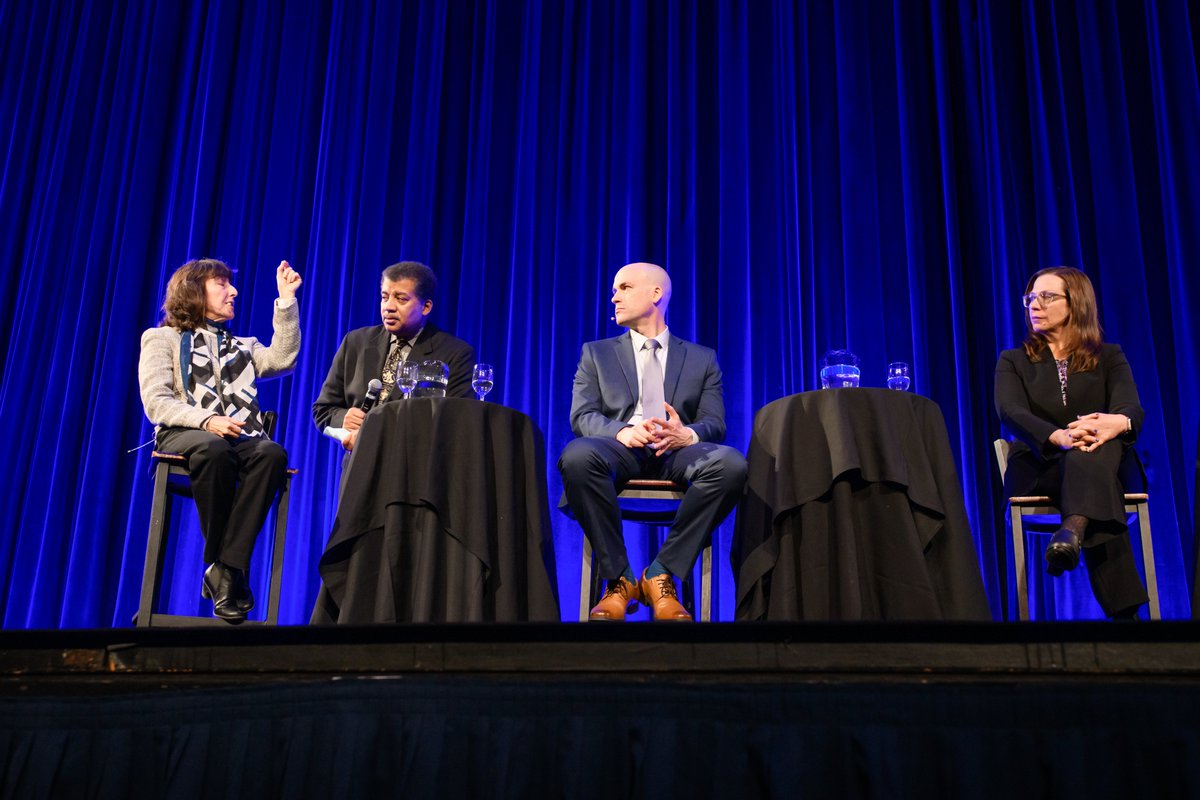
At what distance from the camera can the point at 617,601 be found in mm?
2691

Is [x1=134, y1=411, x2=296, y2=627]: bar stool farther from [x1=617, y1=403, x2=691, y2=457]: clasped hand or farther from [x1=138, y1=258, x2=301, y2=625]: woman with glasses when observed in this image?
[x1=617, y1=403, x2=691, y2=457]: clasped hand

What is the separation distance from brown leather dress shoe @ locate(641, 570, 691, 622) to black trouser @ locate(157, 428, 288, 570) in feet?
3.53

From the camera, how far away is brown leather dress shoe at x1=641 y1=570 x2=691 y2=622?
8.75ft

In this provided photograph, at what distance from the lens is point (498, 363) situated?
4441 mm

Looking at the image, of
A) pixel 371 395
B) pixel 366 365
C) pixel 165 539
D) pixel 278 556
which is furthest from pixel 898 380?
pixel 165 539

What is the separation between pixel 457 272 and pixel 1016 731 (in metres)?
Result: 3.49

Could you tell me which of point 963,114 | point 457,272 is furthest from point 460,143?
point 963,114

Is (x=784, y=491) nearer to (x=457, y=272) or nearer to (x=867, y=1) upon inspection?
(x=457, y=272)

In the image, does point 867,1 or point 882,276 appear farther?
point 867,1

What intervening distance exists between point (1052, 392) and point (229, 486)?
227cm

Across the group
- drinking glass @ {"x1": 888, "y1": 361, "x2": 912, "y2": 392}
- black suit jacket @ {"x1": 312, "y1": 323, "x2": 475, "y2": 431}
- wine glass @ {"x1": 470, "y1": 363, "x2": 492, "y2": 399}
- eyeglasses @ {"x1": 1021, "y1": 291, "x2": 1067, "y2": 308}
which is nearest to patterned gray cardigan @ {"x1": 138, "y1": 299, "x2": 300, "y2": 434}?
black suit jacket @ {"x1": 312, "y1": 323, "x2": 475, "y2": 431}

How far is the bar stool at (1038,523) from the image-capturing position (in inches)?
117

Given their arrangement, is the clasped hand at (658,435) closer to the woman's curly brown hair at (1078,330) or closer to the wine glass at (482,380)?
the wine glass at (482,380)

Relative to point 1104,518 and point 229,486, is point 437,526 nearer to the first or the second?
point 229,486
